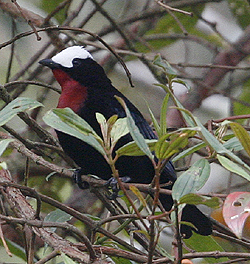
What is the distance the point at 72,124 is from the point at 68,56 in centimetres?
113

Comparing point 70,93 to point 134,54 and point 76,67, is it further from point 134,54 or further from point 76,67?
point 134,54

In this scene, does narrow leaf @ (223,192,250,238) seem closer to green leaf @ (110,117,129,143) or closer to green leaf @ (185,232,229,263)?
green leaf @ (110,117,129,143)

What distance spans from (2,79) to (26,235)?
225cm

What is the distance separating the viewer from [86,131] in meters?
0.98

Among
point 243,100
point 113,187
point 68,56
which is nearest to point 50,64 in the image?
point 68,56

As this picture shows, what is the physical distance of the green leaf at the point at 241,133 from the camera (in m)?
0.95

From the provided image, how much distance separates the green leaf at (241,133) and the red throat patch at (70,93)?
0.99m

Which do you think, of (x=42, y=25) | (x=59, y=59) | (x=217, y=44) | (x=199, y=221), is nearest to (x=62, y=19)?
(x=42, y=25)

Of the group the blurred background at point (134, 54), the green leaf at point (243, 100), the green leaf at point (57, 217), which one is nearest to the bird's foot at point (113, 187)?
the green leaf at point (57, 217)

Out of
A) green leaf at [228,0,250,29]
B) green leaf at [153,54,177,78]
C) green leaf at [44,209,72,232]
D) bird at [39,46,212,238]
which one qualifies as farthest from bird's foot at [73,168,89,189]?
green leaf at [228,0,250,29]

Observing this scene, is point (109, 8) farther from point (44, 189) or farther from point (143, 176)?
point (143, 176)

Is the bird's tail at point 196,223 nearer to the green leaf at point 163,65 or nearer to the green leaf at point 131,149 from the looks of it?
the green leaf at point 163,65

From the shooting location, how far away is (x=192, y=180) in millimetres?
1024

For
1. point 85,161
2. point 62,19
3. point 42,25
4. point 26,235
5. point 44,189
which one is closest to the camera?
point 26,235
